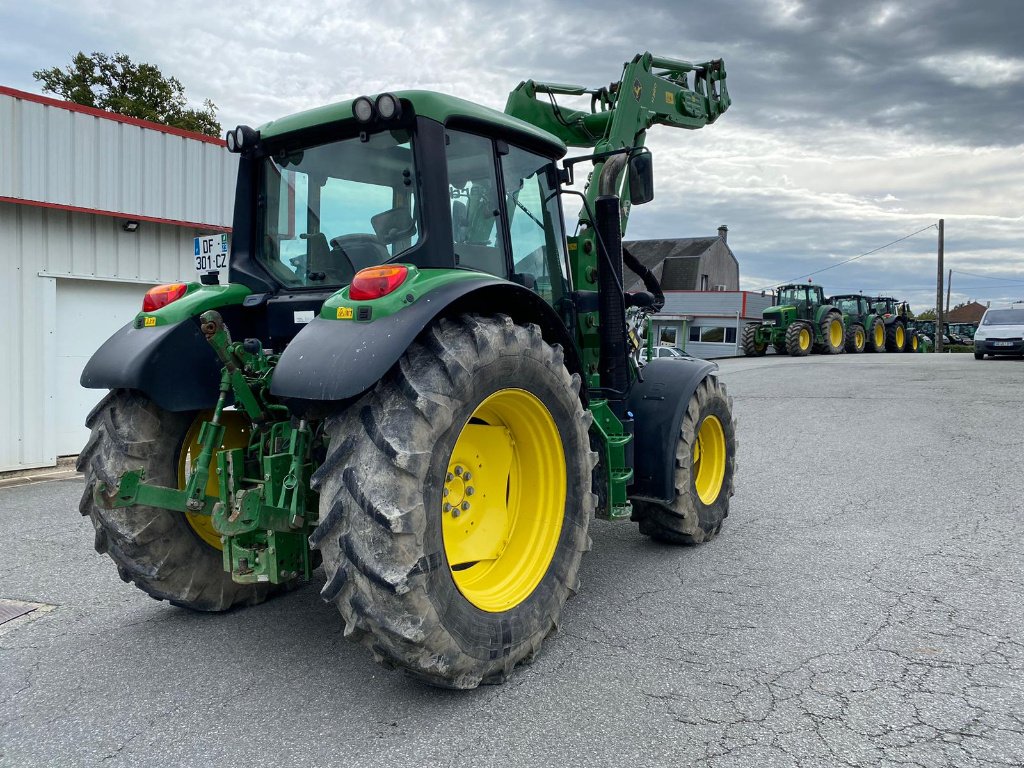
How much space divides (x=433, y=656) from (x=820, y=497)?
4.95m

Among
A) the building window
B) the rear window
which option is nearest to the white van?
the rear window

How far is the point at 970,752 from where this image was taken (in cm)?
274

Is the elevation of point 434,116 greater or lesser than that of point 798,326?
greater

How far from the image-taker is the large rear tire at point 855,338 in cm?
2833

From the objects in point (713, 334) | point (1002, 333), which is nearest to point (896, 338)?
point (713, 334)

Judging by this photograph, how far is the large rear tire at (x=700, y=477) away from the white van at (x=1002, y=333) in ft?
64.4

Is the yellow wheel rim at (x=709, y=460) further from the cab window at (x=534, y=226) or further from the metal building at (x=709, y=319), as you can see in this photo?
the metal building at (x=709, y=319)

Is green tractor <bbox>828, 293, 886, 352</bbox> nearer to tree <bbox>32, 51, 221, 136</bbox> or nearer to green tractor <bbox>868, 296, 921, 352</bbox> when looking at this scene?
green tractor <bbox>868, 296, 921, 352</bbox>

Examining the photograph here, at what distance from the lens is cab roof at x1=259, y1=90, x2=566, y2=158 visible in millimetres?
3555

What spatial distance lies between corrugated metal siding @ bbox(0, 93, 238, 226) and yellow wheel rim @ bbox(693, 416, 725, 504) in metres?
7.74

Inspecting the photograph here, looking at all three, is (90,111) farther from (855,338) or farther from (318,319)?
(855,338)

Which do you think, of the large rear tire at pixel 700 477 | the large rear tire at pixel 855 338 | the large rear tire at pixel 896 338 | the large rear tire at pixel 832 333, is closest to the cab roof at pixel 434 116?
the large rear tire at pixel 700 477

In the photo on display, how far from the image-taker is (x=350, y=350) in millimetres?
2902

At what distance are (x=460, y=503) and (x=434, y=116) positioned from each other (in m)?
1.79
